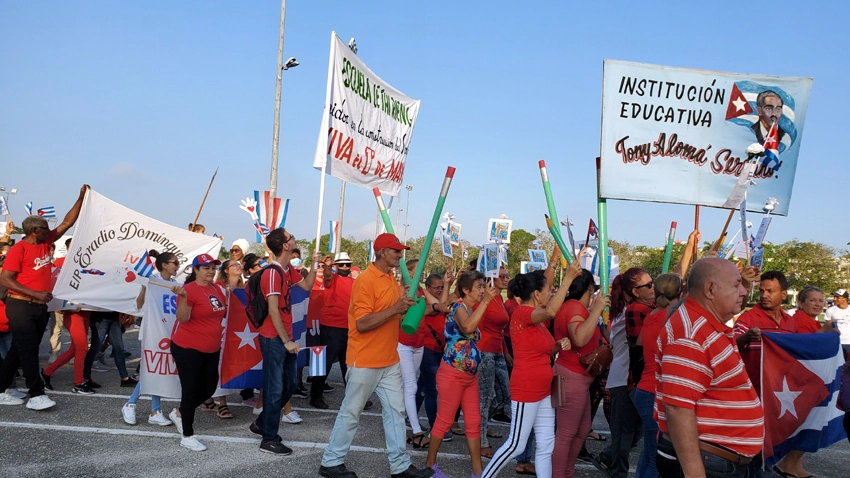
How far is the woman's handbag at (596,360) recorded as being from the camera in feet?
15.9

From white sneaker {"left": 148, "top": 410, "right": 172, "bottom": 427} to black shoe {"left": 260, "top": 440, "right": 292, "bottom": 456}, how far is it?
1401 mm

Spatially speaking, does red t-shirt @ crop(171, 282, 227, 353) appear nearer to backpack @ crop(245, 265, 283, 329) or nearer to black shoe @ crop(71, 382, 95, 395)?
backpack @ crop(245, 265, 283, 329)

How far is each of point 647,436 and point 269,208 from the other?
5812mm

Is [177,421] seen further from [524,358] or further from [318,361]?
[524,358]

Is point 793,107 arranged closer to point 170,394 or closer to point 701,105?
point 701,105

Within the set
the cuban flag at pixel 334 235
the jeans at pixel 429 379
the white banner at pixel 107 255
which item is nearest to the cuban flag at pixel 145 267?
the white banner at pixel 107 255

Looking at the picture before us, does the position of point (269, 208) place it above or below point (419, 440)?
above

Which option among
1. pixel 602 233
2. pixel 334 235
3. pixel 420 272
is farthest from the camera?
pixel 334 235

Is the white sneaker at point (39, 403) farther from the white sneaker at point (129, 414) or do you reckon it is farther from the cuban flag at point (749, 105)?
the cuban flag at point (749, 105)

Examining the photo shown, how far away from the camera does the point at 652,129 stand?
5.71 metres

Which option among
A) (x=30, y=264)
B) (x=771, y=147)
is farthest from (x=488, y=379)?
(x=30, y=264)

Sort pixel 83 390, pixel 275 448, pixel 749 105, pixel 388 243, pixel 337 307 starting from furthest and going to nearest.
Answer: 1. pixel 337 307
2. pixel 83 390
3. pixel 749 105
4. pixel 275 448
5. pixel 388 243

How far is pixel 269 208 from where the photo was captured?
8.49 m

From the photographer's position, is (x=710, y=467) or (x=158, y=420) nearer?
(x=710, y=467)
